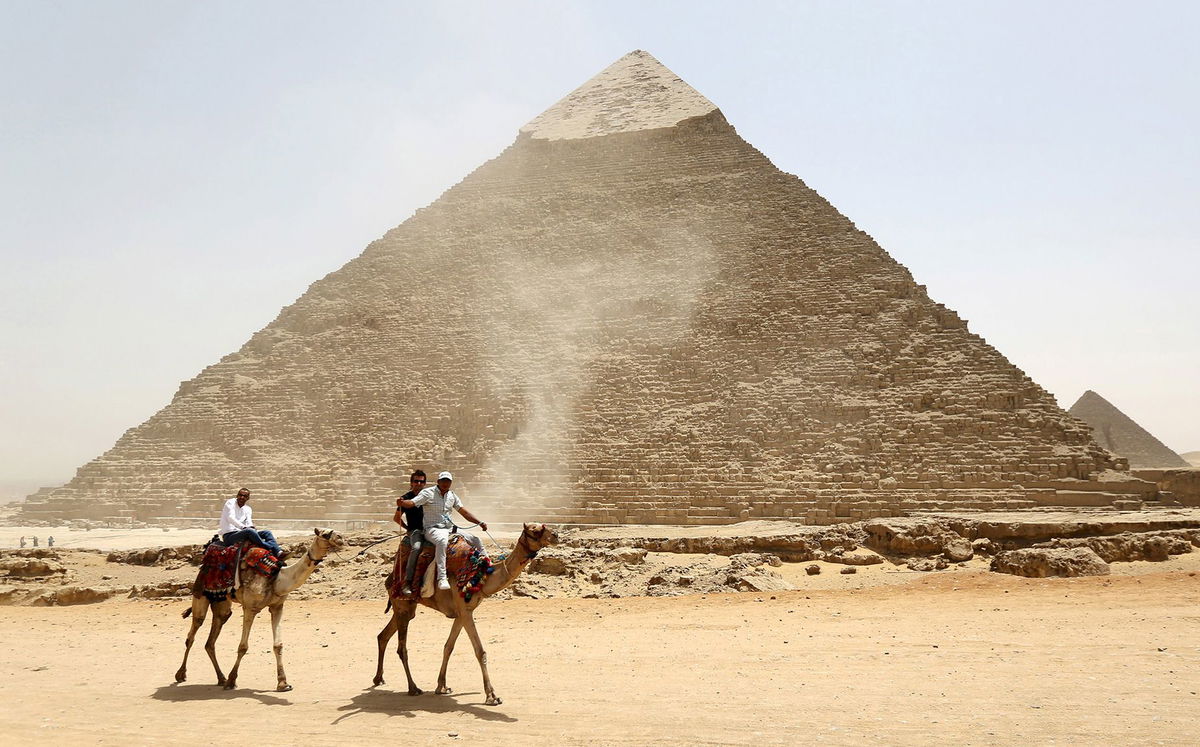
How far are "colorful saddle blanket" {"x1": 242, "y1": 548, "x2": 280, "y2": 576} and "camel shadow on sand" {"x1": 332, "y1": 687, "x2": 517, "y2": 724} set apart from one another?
94 cm

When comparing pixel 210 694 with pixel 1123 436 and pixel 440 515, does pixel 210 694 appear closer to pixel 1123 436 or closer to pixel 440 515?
pixel 440 515

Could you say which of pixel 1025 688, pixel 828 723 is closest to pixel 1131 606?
pixel 1025 688

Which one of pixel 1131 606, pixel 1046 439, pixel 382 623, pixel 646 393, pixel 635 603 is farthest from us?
pixel 646 393

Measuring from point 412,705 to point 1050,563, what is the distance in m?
7.20

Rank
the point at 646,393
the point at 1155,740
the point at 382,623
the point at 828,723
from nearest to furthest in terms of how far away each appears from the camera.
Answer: the point at 1155,740 < the point at 828,723 < the point at 382,623 < the point at 646,393

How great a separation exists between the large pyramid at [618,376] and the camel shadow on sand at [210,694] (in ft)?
37.3

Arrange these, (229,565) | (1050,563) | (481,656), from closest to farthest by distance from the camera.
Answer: (481,656) → (229,565) → (1050,563)

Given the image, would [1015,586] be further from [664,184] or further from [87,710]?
[664,184]

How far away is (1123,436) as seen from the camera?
114 feet

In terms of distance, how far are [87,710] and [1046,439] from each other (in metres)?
15.5

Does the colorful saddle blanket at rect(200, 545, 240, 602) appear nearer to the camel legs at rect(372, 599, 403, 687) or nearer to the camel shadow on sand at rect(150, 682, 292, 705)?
the camel shadow on sand at rect(150, 682, 292, 705)

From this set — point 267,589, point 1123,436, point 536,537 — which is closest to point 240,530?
point 267,589

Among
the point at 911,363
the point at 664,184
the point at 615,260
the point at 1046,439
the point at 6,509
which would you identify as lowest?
the point at 6,509

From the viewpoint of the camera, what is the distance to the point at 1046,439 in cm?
1543
